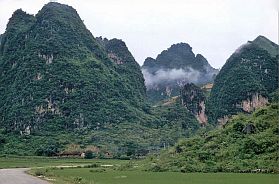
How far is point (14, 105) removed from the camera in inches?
3482

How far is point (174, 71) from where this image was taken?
177 meters

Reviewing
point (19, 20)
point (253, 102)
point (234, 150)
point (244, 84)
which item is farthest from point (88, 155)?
point (19, 20)

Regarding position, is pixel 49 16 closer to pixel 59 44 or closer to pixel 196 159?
pixel 59 44

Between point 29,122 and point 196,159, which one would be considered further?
point 29,122

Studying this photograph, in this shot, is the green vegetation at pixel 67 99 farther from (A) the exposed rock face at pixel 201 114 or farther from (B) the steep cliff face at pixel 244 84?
(A) the exposed rock face at pixel 201 114


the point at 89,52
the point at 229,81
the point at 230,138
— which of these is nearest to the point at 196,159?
the point at 230,138

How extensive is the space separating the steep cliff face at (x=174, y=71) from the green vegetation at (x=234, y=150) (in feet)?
409

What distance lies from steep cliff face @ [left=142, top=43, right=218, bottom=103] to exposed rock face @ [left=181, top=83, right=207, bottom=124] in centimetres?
6119

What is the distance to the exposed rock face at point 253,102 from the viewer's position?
3573 inches

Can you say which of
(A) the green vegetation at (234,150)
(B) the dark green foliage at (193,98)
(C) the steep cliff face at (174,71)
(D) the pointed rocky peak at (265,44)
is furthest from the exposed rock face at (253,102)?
(C) the steep cliff face at (174,71)

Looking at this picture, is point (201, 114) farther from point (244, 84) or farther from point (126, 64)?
point (126, 64)

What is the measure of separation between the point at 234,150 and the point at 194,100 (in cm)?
6825

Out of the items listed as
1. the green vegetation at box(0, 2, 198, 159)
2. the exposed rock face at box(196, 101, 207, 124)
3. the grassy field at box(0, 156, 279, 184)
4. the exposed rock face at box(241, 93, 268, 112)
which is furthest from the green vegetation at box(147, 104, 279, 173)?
the exposed rock face at box(196, 101, 207, 124)

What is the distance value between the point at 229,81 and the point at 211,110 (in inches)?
328
